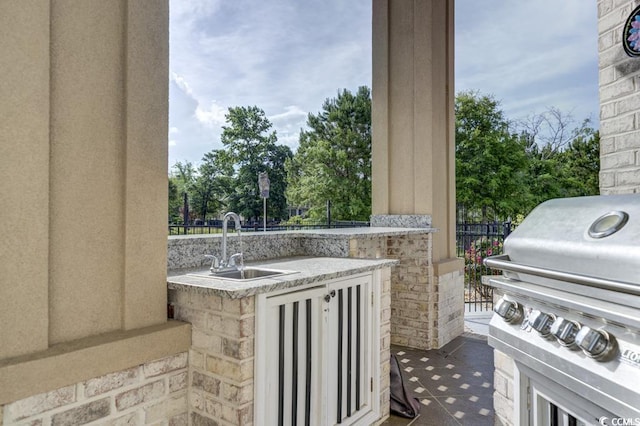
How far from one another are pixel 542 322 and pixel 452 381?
2622mm

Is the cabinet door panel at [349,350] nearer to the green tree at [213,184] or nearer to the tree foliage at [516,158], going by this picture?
the tree foliage at [516,158]

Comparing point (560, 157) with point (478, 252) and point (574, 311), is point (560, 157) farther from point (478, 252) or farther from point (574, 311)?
point (574, 311)

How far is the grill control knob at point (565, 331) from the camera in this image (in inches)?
39.7

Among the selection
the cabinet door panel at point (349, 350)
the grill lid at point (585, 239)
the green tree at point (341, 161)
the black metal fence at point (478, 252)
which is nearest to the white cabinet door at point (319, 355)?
the cabinet door panel at point (349, 350)

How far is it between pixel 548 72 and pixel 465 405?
13787 mm

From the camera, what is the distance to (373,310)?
2.64 metres

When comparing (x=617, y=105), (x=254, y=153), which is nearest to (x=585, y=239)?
(x=617, y=105)

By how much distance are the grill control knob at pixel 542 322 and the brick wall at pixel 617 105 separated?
110cm

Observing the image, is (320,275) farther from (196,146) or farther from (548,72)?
(196,146)

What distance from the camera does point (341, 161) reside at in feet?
52.2

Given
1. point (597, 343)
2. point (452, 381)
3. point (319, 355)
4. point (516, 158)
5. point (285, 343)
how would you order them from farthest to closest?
point (516, 158) < point (452, 381) < point (319, 355) < point (285, 343) < point (597, 343)

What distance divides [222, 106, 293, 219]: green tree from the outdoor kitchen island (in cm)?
1669

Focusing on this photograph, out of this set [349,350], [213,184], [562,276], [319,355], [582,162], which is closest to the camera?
[562,276]

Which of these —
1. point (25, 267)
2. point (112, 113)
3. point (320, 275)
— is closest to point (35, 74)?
point (112, 113)
